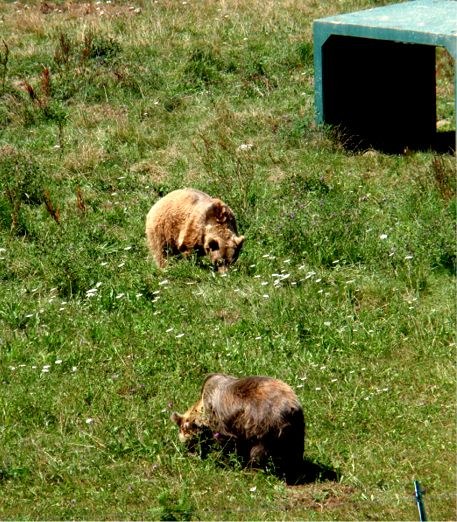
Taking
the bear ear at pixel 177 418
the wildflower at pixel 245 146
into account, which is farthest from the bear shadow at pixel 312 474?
the wildflower at pixel 245 146

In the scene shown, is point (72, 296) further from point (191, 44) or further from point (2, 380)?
point (191, 44)

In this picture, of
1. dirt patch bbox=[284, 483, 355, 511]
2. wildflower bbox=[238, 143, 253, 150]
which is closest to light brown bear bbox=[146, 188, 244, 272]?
wildflower bbox=[238, 143, 253, 150]

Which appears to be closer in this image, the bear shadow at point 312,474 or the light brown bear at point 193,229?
the bear shadow at point 312,474

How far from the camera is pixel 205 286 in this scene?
1042 centimetres

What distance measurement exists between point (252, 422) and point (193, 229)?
12.7 feet

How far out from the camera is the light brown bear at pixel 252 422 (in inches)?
289

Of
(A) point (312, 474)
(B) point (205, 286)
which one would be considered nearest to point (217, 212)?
(B) point (205, 286)

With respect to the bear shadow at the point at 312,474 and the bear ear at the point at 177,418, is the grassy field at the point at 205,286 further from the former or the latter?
the bear ear at the point at 177,418

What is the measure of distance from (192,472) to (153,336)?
2097mm

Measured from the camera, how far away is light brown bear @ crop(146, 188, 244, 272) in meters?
10.9

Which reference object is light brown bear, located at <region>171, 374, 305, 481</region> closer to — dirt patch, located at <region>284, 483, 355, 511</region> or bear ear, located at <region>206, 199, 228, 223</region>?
dirt patch, located at <region>284, 483, 355, 511</region>

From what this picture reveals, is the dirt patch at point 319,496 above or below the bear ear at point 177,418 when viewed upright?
below

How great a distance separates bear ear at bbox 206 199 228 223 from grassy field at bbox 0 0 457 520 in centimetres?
38

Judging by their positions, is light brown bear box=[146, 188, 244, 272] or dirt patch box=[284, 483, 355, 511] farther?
light brown bear box=[146, 188, 244, 272]
